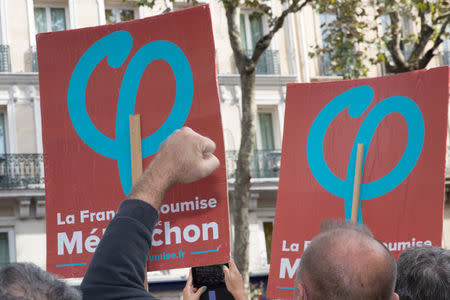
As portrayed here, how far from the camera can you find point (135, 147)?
443cm

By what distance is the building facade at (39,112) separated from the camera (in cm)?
2070

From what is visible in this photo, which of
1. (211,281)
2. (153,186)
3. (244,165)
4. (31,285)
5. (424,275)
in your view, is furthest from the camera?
(244,165)

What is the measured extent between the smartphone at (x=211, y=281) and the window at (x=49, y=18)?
1876cm

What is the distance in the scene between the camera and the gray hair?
1691 mm

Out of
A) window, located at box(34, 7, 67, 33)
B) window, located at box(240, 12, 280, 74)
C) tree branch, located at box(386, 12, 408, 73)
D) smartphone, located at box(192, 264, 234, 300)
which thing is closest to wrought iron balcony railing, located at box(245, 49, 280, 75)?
window, located at box(240, 12, 280, 74)

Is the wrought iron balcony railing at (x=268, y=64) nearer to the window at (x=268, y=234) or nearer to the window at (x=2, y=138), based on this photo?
the window at (x=268, y=234)

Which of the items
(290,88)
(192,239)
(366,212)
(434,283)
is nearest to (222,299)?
(192,239)

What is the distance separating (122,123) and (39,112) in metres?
16.2

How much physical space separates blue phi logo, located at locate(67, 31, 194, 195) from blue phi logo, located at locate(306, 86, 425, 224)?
1.67 m

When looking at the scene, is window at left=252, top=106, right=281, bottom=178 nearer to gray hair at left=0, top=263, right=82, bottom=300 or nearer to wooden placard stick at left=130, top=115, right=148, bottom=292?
wooden placard stick at left=130, top=115, right=148, bottom=292

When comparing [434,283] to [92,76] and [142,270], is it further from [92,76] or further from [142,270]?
[92,76]

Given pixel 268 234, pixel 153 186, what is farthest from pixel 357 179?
pixel 268 234

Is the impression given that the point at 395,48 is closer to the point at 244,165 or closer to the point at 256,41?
the point at 244,165

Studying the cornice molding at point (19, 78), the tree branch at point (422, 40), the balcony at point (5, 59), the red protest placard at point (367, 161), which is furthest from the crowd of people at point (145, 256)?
the balcony at point (5, 59)
